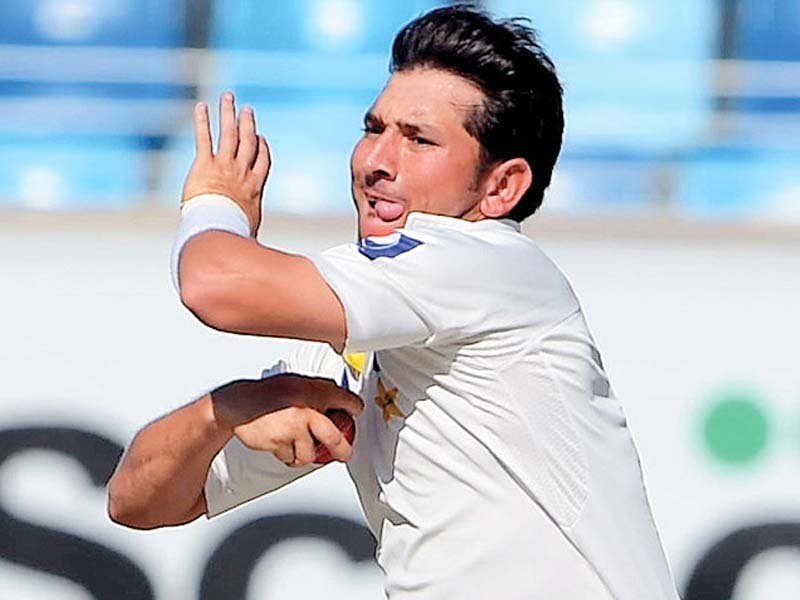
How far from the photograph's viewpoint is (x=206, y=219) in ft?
5.32

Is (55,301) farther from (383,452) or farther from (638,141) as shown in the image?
(383,452)

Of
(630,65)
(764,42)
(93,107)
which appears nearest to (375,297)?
(93,107)

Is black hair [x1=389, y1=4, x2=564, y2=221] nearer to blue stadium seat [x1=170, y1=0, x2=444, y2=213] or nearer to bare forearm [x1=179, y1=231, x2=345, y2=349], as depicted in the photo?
bare forearm [x1=179, y1=231, x2=345, y2=349]

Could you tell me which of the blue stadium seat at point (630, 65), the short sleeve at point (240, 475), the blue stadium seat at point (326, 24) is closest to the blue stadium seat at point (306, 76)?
the blue stadium seat at point (326, 24)

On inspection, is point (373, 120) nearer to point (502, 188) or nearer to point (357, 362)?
point (502, 188)

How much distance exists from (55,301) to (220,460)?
1638mm

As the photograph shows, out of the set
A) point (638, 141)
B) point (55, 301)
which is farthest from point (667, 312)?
point (55, 301)

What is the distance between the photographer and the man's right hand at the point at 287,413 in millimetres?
1659

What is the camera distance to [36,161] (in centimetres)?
424

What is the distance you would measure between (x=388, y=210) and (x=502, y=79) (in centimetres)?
16

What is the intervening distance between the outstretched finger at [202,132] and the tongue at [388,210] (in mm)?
177

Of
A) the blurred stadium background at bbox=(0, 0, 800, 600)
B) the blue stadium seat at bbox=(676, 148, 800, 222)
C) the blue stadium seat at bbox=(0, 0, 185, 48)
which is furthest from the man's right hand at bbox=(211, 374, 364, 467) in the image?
the blue stadium seat at bbox=(0, 0, 185, 48)

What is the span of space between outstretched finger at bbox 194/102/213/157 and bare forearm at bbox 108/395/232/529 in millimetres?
235

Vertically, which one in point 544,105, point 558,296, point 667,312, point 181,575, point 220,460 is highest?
point 544,105
